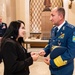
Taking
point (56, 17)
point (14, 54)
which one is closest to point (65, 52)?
point (56, 17)

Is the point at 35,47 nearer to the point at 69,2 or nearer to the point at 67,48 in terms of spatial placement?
the point at 69,2

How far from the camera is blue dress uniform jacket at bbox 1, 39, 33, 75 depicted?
179cm

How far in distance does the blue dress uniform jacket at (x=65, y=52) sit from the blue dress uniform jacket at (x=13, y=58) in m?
0.36

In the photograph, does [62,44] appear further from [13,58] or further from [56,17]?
[13,58]

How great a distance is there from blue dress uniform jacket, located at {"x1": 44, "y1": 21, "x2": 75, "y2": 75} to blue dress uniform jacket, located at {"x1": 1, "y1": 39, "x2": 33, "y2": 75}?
36cm

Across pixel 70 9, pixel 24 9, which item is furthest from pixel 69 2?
pixel 24 9

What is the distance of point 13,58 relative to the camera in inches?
70.4

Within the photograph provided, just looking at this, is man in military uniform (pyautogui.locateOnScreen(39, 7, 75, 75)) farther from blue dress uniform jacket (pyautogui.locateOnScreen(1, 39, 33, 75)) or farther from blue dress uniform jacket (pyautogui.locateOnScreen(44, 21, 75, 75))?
blue dress uniform jacket (pyautogui.locateOnScreen(1, 39, 33, 75))

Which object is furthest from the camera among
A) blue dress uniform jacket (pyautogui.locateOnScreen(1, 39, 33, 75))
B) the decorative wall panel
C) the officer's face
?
the decorative wall panel

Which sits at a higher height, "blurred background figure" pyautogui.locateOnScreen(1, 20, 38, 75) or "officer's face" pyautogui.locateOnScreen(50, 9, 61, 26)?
"officer's face" pyautogui.locateOnScreen(50, 9, 61, 26)

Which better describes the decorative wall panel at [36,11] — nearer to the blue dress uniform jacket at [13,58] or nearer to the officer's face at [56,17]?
the officer's face at [56,17]

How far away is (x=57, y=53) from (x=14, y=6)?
17.7 feet

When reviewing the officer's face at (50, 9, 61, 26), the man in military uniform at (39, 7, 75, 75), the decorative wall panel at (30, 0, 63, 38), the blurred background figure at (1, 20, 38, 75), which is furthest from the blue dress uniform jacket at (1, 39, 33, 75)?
the decorative wall panel at (30, 0, 63, 38)

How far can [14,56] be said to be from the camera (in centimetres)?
180
